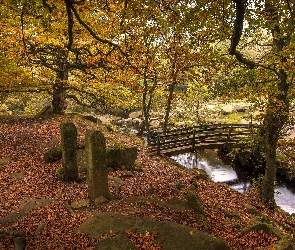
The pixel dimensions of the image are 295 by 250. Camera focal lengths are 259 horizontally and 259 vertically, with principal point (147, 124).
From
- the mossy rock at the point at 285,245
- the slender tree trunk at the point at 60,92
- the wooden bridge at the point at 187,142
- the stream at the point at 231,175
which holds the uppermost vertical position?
the slender tree trunk at the point at 60,92

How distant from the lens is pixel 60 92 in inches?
693

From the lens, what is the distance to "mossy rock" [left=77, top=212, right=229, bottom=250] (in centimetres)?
577

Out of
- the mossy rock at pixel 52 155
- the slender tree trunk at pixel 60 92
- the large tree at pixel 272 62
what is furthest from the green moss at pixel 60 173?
the large tree at pixel 272 62

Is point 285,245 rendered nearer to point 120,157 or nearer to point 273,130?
point 273,130

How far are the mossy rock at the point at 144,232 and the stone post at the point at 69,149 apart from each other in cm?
398

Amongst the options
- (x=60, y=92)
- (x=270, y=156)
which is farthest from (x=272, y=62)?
(x=60, y=92)

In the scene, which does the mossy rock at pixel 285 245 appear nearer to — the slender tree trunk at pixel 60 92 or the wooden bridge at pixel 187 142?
the wooden bridge at pixel 187 142

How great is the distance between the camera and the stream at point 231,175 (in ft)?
53.2

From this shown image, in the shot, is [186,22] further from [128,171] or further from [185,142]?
[185,142]

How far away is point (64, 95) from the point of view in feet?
58.9

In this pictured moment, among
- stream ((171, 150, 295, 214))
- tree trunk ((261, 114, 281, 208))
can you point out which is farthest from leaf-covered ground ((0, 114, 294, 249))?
stream ((171, 150, 295, 214))

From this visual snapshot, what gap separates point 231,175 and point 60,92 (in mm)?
13899

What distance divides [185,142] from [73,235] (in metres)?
13.0

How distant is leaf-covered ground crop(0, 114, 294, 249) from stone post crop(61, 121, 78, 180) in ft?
1.40
